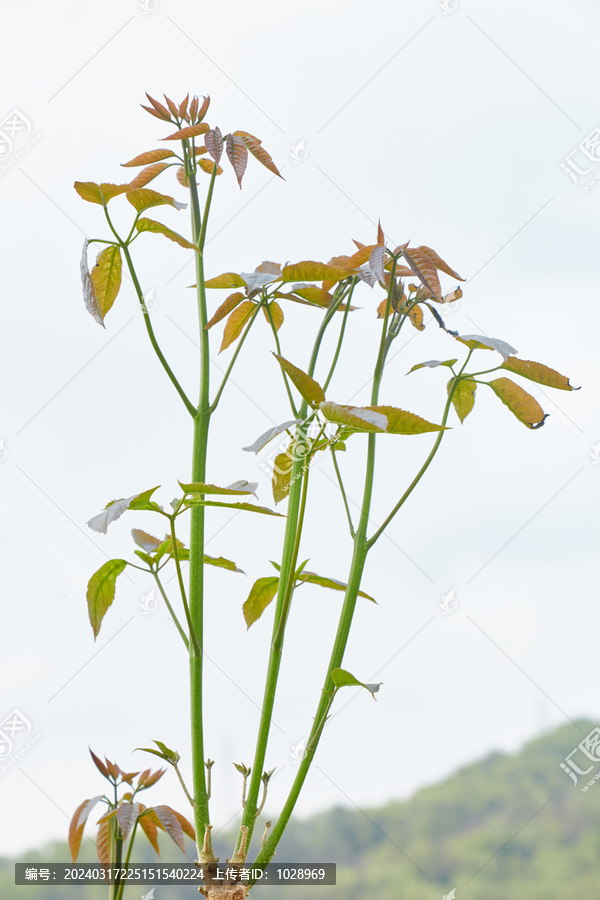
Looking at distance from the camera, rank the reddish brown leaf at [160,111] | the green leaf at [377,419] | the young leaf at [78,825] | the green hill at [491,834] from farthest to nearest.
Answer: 1. the green hill at [491,834]
2. the reddish brown leaf at [160,111]
3. the young leaf at [78,825]
4. the green leaf at [377,419]

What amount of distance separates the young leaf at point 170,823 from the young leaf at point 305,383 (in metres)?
0.45

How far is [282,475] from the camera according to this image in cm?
80

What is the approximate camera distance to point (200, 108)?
83cm

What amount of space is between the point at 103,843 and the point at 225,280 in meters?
0.62

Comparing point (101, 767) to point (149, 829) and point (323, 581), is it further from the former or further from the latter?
point (323, 581)

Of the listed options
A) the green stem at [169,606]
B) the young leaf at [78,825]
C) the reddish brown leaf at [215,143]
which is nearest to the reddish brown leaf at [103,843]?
the young leaf at [78,825]

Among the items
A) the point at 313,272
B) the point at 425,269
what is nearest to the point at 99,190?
the point at 313,272

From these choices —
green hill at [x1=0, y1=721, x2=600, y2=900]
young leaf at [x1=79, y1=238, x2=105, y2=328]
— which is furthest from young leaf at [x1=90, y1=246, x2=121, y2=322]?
green hill at [x1=0, y1=721, x2=600, y2=900]

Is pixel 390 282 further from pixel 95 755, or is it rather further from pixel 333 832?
pixel 333 832

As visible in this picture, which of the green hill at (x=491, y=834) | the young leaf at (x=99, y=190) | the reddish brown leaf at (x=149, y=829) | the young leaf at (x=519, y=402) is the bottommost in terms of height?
the green hill at (x=491, y=834)

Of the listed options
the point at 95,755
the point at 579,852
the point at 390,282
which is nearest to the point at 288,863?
the point at 95,755

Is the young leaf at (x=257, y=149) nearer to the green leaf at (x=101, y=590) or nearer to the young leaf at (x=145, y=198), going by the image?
the young leaf at (x=145, y=198)

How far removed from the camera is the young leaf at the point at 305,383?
2.19 feet

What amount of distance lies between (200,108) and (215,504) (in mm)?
481
